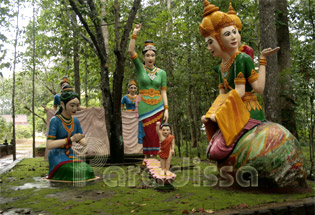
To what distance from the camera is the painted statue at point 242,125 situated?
379 centimetres

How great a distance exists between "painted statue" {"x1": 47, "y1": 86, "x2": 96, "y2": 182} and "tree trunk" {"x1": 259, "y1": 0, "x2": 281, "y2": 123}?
337 cm

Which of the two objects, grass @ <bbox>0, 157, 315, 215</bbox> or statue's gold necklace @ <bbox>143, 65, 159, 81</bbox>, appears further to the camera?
statue's gold necklace @ <bbox>143, 65, 159, 81</bbox>

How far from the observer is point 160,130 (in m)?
4.43

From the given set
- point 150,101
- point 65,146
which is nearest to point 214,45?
point 150,101

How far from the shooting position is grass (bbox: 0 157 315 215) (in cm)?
329

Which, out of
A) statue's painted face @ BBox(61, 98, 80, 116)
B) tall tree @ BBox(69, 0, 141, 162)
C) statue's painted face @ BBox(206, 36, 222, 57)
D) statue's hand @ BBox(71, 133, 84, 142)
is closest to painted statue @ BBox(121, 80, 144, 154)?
tall tree @ BBox(69, 0, 141, 162)

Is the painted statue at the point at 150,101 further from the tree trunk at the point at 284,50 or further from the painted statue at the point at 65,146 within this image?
the tree trunk at the point at 284,50

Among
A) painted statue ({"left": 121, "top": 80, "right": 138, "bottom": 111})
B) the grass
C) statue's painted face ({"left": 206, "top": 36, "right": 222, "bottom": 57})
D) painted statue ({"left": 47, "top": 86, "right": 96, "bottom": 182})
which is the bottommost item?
the grass

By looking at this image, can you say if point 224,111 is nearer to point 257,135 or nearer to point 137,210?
point 257,135

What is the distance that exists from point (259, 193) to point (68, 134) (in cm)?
320

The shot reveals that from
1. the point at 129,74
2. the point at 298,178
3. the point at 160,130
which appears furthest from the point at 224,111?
the point at 129,74

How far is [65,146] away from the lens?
5.03 m

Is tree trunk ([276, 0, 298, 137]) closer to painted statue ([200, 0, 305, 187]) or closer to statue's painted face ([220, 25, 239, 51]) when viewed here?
painted statue ([200, 0, 305, 187])

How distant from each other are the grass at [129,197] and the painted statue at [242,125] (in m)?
0.37
